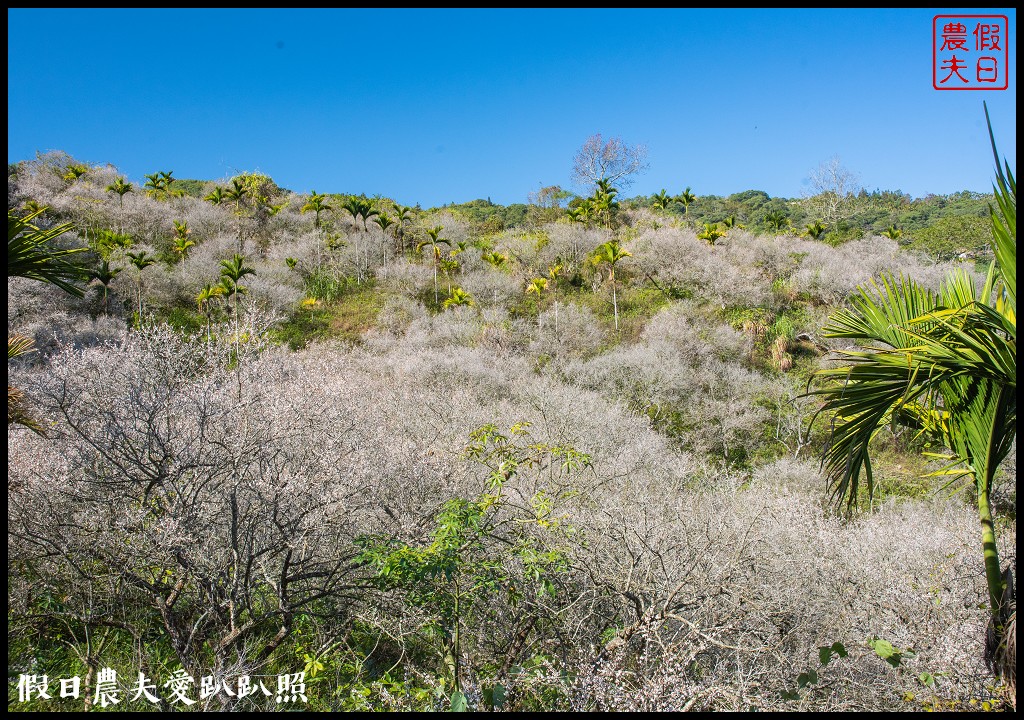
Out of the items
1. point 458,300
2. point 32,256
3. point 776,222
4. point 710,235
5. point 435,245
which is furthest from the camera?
point 776,222

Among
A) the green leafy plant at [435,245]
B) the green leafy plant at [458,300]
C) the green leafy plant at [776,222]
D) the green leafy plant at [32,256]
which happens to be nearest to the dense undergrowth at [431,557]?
the green leafy plant at [32,256]

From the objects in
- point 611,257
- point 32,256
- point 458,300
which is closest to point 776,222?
point 611,257

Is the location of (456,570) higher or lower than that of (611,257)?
lower

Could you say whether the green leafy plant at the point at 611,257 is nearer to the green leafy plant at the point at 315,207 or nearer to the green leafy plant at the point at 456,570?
the green leafy plant at the point at 315,207

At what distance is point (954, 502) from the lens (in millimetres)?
12984

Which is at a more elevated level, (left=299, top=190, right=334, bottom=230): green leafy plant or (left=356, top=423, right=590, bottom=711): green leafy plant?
(left=299, top=190, right=334, bottom=230): green leafy plant

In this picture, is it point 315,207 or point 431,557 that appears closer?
point 431,557

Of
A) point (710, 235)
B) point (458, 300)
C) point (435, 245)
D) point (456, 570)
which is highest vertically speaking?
point (710, 235)

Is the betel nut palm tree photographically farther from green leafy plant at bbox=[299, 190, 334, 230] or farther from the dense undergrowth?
green leafy plant at bbox=[299, 190, 334, 230]

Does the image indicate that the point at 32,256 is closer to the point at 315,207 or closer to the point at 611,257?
the point at 611,257

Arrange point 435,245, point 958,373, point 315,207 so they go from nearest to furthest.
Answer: point 958,373, point 435,245, point 315,207

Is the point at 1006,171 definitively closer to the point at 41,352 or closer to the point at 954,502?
the point at 954,502

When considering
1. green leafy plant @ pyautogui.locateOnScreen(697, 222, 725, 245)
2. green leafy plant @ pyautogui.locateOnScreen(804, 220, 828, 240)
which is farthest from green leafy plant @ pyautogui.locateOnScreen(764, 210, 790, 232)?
green leafy plant @ pyautogui.locateOnScreen(697, 222, 725, 245)

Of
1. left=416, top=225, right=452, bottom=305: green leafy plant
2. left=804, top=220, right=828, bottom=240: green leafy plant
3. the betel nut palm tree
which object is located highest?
left=804, top=220, right=828, bottom=240: green leafy plant
